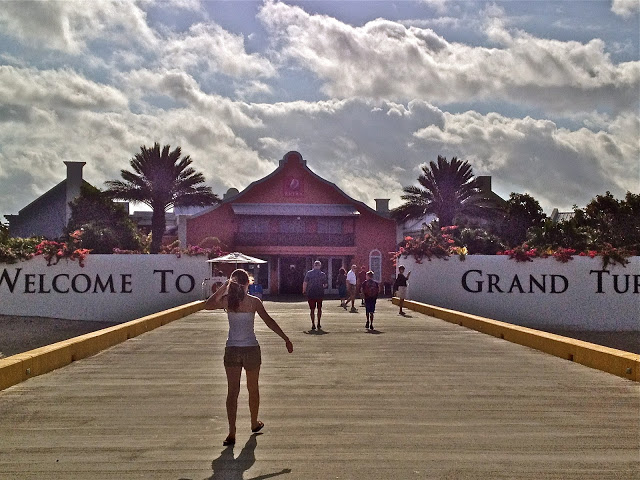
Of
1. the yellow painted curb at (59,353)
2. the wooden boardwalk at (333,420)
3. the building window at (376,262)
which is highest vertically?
the building window at (376,262)

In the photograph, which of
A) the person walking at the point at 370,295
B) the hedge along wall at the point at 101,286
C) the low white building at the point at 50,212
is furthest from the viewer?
the low white building at the point at 50,212

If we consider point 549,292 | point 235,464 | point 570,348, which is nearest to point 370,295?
point 570,348

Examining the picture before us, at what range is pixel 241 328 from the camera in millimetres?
7422

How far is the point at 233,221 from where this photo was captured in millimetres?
53781

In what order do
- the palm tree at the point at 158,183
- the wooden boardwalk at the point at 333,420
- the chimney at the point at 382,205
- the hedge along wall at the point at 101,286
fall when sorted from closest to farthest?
the wooden boardwalk at the point at 333,420
the hedge along wall at the point at 101,286
the palm tree at the point at 158,183
the chimney at the point at 382,205

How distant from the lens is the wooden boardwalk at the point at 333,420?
6.67 m

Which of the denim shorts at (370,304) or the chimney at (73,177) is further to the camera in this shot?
the chimney at (73,177)

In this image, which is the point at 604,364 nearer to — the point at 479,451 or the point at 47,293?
the point at 479,451

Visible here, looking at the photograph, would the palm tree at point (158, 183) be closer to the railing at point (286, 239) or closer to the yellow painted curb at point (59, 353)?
the railing at point (286, 239)

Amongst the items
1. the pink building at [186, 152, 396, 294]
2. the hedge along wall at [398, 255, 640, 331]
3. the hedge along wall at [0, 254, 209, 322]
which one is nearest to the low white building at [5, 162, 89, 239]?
the pink building at [186, 152, 396, 294]

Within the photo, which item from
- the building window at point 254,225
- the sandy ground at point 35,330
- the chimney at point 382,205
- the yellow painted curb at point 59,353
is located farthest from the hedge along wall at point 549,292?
the chimney at point 382,205

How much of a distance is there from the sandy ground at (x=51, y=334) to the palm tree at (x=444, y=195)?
21578 mm

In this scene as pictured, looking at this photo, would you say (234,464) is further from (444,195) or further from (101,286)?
(444,195)

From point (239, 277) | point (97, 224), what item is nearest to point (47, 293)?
point (97, 224)
